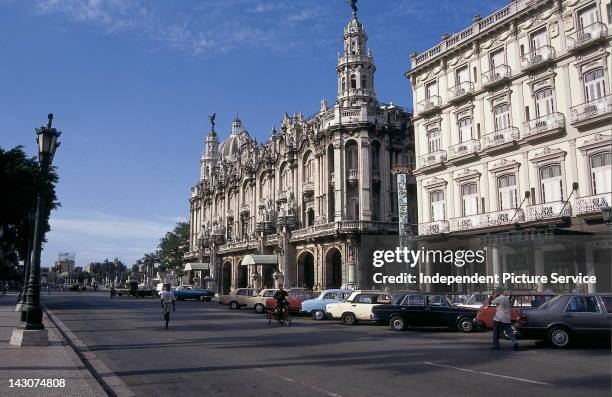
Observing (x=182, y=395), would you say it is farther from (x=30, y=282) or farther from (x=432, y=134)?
(x=432, y=134)

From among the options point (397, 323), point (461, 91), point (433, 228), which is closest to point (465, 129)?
point (461, 91)

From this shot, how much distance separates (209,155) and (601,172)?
2722 inches

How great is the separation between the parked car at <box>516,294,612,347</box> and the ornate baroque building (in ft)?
101

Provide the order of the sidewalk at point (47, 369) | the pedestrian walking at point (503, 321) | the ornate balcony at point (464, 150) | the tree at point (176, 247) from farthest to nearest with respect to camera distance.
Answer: the tree at point (176, 247) → the ornate balcony at point (464, 150) → the pedestrian walking at point (503, 321) → the sidewalk at point (47, 369)

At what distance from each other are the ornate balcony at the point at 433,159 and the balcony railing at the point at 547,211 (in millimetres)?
7095

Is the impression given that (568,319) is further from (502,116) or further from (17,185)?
(17,185)

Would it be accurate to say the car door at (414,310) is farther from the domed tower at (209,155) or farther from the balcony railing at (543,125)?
the domed tower at (209,155)

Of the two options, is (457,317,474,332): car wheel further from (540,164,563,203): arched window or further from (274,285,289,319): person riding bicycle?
(540,164,563,203): arched window

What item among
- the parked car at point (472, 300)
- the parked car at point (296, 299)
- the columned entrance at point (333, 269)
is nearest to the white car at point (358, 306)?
the parked car at point (472, 300)

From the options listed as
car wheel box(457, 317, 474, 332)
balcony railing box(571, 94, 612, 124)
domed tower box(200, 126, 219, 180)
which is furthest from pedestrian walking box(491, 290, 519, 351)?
domed tower box(200, 126, 219, 180)

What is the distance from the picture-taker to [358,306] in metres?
24.6

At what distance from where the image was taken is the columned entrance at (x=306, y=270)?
178 feet

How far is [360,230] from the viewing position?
153ft

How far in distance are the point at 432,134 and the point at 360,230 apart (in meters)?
13.4
